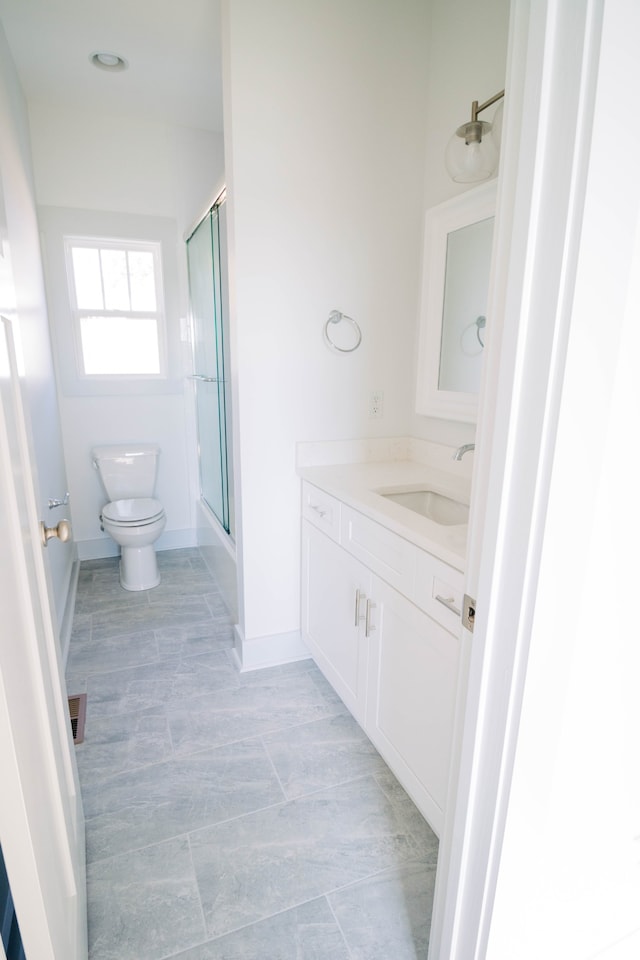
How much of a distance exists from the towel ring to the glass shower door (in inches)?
23.1

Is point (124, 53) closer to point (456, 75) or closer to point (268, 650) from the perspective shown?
point (456, 75)

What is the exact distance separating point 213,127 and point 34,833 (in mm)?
3674

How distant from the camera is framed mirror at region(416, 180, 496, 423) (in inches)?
71.6

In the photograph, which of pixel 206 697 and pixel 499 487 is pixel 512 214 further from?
pixel 206 697

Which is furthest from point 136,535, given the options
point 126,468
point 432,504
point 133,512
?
point 432,504

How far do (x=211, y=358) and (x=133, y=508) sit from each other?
107cm

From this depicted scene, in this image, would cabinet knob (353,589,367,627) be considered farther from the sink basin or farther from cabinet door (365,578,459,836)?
the sink basin

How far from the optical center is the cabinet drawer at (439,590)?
1.22 m

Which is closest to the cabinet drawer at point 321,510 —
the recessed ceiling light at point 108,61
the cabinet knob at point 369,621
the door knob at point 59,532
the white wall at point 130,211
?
the cabinet knob at point 369,621

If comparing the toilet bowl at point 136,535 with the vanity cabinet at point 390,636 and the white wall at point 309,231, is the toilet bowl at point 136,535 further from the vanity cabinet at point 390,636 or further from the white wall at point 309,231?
the vanity cabinet at point 390,636

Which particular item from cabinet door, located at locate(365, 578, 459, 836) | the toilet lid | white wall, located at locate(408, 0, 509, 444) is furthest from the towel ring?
the toilet lid

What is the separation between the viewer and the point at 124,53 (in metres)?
2.35

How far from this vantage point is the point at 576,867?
986 millimetres

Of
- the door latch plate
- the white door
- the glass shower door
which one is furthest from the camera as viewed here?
the glass shower door
